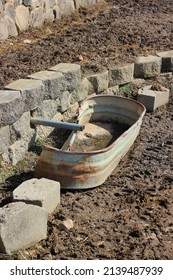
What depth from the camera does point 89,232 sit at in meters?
4.40

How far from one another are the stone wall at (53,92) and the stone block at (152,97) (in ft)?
0.18

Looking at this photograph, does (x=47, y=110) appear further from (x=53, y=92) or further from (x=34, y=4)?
(x=34, y=4)

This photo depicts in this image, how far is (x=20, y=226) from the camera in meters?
3.98

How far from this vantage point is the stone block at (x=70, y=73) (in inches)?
243

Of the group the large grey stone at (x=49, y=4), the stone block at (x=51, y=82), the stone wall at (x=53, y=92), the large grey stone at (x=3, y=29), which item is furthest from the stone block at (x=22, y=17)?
Answer: the stone block at (x=51, y=82)

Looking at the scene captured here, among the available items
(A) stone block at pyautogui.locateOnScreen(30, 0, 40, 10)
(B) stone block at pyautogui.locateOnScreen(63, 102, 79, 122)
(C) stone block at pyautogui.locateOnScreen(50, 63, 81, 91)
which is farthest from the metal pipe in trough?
(A) stone block at pyautogui.locateOnScreen(30, 0, 40, 10)

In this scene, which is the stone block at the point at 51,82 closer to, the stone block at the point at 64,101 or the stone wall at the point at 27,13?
the stone block at the point at 64,101

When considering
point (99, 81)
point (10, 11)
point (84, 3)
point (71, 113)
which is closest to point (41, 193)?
point (71, 113)

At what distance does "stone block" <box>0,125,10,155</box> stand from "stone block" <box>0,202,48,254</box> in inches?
44.1

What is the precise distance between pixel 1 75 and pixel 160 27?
3938mm

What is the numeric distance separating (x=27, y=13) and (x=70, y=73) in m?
2.52

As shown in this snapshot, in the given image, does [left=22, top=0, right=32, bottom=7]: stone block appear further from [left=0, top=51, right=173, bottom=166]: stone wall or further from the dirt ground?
[left=0, top=51, right=173, bottom=166]: stone wall

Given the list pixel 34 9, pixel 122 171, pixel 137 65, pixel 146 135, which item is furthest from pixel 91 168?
pixel 34 9

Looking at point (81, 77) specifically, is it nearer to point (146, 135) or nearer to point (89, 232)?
point (146, 135)
